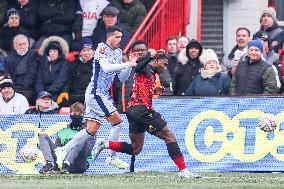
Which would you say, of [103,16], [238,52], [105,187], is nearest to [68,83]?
[103,16]

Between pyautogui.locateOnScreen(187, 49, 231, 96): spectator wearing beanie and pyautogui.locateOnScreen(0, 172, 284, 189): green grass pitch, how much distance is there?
2.41m

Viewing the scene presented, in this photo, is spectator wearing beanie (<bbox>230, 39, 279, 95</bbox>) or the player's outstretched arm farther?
spectator wearing beanie (<bbox>230, 39, 279, 95</bbox>)

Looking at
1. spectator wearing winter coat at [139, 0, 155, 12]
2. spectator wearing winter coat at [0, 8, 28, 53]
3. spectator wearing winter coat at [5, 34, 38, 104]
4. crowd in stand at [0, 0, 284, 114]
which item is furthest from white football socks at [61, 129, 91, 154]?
spectator wearing winter coat at [139, 0, 155, 12]

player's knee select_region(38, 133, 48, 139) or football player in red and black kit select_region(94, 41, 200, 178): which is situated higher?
football player in red and black kit select_region(94, 41, 200, 178)

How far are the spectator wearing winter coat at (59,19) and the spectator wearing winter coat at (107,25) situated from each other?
40cm

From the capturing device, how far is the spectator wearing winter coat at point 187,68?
20.0m

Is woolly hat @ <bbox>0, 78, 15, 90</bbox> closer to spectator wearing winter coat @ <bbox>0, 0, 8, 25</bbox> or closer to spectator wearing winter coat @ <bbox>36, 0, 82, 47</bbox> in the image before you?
spectator wearing winter coat @ <bbox>36, 0, 82, 47</bbox>

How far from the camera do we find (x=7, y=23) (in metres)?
21.9

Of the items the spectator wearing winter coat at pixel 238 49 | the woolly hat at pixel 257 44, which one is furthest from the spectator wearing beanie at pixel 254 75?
the spectator wearing winter coat at pixel 238 49

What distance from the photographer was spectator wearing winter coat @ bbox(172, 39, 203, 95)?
789 inches

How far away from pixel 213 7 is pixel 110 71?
6492 mm

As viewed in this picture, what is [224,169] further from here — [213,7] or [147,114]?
[213,7]

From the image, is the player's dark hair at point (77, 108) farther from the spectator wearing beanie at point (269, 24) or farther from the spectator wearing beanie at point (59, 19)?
the spectator wearing beanie at point (269, 24)

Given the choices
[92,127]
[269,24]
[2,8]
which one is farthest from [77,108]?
[2,8]
